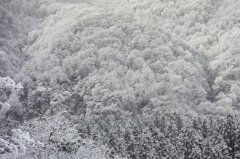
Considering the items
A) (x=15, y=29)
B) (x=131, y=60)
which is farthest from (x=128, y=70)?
(x=15, y=29)

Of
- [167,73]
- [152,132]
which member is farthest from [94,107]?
[152,132]

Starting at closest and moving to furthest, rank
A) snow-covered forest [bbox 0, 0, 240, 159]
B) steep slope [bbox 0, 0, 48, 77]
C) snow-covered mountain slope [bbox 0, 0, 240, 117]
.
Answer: snow-covered forest [bbox 0, 0, 240, 159] < snow-covered mountain slope [bbox 0, 0, 240, 117] < steep slope [bbox 0, 0, 48, 77]

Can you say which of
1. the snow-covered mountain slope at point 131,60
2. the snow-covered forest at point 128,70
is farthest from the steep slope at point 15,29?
the snow-covered mountain slope at point 131,60

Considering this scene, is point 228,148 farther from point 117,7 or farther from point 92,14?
point 117,7

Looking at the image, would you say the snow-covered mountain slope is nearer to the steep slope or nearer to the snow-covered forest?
the snow-covered forest

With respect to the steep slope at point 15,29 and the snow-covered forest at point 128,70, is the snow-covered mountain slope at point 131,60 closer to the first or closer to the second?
the snow-covered forest at point 128,70

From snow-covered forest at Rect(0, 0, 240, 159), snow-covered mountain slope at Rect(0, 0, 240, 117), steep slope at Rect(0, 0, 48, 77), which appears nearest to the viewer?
snow-covered forest at Rect(0, 0, 240, 159)

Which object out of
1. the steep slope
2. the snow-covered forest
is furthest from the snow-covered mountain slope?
the steep slope
